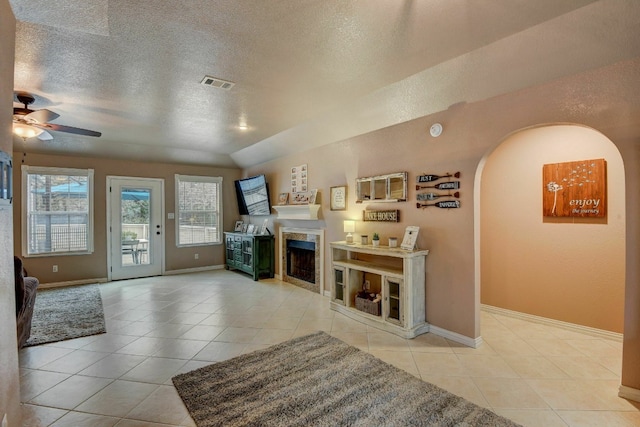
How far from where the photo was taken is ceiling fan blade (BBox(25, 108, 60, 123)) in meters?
3.22

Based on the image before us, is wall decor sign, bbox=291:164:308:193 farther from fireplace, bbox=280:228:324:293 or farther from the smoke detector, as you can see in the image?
the smoke detector

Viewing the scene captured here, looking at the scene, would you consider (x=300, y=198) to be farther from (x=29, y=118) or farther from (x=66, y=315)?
(x=66, y=315)

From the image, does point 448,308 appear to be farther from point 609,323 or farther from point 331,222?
point 331,222

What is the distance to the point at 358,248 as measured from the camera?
3969 millimetres

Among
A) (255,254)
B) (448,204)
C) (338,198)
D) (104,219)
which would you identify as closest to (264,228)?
(255,254)

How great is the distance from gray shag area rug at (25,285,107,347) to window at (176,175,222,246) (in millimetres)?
2088

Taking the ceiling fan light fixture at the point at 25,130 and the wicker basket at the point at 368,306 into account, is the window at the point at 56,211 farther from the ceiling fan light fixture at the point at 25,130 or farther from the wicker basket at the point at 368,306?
the wicker basket at the point at 368,306

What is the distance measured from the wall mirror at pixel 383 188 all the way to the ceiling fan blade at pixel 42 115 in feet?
12.0

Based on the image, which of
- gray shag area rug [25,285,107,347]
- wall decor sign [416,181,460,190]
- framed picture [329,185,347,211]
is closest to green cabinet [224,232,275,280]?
framed picture [329,185,347,211]

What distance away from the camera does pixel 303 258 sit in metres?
5.73

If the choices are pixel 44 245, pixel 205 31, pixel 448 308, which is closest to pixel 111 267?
pixel 44 245

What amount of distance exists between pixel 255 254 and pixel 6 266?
4.68 meters

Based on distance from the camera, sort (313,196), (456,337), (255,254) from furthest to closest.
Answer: (255,254) < (313,196) < (456,337)

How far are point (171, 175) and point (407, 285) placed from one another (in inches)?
232
